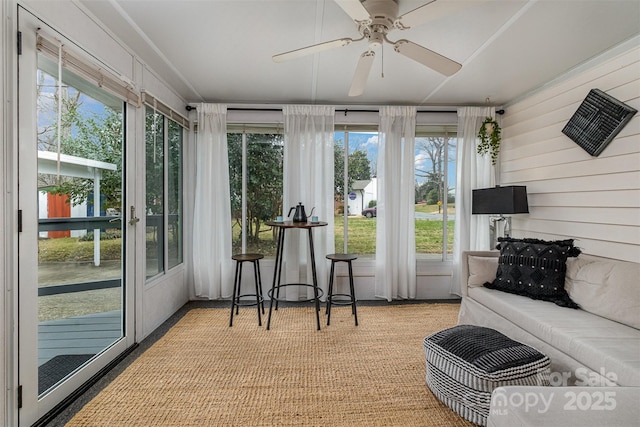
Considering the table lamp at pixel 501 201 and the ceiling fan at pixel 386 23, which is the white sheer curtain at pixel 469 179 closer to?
the table lamp at pixel 501 201

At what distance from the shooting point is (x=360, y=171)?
14.3ft

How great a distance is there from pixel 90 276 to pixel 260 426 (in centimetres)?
159

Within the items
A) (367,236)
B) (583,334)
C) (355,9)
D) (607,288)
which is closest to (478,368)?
(583,334)

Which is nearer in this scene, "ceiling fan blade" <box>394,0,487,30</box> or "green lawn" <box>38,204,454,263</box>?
"ceiling fan blade" <box>394,0,487,30</box>

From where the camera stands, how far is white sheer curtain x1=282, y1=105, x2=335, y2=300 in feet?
13.3

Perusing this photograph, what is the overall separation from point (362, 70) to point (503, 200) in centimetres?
215

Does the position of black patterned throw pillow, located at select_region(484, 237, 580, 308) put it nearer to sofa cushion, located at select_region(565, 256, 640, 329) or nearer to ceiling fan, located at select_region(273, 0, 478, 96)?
sofa cushion, located at select_region(565, 256, 640, 329)

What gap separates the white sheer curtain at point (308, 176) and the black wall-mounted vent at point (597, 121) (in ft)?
8.09

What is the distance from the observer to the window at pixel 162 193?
10.4ft

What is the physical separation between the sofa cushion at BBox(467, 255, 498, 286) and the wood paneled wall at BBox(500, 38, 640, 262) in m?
0.77

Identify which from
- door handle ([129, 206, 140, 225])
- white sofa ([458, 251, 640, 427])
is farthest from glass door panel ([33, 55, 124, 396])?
white sofa ([458, 251, 640, 427])

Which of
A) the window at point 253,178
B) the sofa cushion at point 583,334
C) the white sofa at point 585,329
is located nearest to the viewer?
the white sofa at point 585,329

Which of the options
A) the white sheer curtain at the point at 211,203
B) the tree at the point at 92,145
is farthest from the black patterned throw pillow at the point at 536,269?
the tree at the point at 92,145

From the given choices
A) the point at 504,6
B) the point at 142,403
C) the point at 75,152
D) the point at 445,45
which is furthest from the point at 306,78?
the point at 142,403
